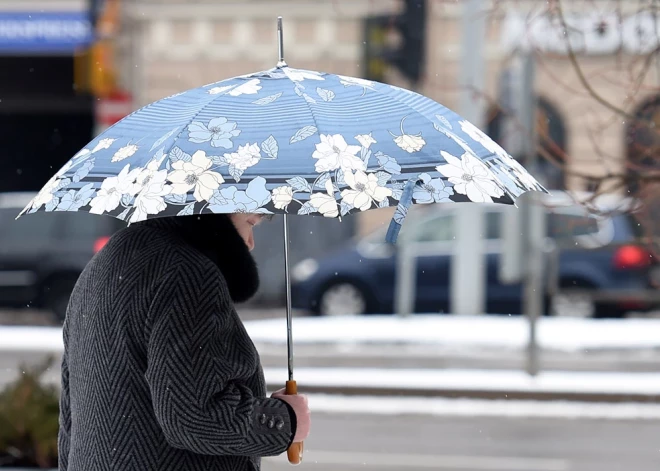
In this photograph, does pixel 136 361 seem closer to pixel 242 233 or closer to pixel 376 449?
pixel 242 233

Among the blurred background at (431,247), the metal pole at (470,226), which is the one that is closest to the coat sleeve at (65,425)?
the blurred background at (431,247)

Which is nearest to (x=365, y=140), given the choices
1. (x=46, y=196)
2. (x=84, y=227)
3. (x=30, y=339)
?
(x=46, y=196)

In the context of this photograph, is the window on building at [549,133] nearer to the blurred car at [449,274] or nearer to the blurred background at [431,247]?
the blurred background at [431,247]

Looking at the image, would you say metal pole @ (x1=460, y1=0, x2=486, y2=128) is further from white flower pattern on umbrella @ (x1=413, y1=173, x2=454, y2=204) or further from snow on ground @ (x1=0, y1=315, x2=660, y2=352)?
white flower pattern on umbrella @ (x1=413, y1=173, x2=454, y2=204)

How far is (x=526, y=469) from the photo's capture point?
293 inches

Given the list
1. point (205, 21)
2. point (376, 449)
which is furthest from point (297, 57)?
point (376, 449)

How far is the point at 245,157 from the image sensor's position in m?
2.43

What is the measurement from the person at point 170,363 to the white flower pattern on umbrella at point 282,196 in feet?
0.66

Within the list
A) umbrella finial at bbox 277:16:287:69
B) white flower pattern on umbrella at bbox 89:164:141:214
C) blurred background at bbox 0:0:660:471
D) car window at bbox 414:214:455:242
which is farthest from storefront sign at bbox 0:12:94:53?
white flower pattern on umbrella at bbox 89:164:141:214

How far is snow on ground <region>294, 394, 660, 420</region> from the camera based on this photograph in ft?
31.5

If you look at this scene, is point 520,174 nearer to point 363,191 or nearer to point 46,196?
point 363,191

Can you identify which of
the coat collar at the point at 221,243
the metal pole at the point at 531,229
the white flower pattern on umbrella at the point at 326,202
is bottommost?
the metal pole at the point at 531,229

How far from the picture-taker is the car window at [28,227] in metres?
15.5

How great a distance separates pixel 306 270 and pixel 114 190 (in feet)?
43.9
